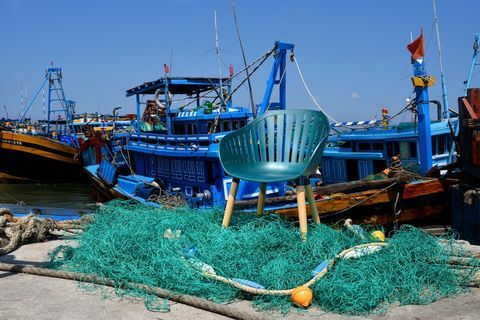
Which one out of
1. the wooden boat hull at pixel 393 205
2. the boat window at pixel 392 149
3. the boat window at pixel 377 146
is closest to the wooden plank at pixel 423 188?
the wooden boat hull at pixel 393 205

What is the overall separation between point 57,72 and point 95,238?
2301cm

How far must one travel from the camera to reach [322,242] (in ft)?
10.6

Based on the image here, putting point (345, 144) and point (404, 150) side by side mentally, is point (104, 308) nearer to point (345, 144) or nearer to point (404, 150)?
point (404, 150)

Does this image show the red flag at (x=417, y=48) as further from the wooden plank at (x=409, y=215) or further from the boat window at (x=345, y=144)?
the boat window at (x=345, y=144)

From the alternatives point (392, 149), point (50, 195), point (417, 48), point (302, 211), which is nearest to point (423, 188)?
point (417, 48)

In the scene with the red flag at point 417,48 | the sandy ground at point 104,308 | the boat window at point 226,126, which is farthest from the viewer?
the boat window at point 226,126

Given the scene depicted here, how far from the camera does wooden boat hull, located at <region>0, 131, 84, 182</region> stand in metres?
21.2

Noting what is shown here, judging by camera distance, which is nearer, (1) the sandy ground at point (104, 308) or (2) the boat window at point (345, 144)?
(1) the sandy ground at point (104, 308)

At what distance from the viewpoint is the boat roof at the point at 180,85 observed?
36.6ft

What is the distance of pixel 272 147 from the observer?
12.6 ft

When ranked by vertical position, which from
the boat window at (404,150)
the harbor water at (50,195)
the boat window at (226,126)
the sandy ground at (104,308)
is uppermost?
the boat window at (226,126)

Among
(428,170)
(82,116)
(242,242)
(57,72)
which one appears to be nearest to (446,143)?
(428,170)

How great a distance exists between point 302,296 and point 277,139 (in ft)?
5.11

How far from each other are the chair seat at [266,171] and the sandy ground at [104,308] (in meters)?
1.00
